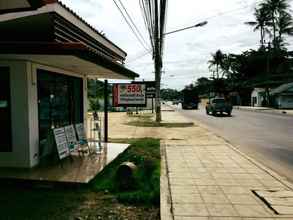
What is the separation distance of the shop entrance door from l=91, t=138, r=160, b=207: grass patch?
7.58 ft

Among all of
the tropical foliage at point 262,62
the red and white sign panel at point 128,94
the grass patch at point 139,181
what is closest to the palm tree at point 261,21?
the tropical foliage at point 262,62

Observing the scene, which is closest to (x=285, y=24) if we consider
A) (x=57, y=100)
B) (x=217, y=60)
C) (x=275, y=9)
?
(x=275, y=9)

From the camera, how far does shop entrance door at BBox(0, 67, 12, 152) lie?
6984mm

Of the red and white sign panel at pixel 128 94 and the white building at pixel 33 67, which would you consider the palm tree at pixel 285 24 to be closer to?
the red and white sign panel at pixel 128 94

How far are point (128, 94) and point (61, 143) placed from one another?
19.7 metres

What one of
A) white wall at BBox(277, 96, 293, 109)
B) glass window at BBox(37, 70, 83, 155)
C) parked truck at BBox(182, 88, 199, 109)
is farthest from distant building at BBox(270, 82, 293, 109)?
glass window at BBox(37, 70, 83, 155)

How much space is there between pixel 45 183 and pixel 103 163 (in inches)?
76.2

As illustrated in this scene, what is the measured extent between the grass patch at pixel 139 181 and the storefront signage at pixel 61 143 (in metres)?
1.03

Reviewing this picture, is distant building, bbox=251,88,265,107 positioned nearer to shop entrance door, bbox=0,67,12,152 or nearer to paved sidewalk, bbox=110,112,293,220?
paved sidewalk, bbox=110,112,293,220

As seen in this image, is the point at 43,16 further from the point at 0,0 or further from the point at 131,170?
the point at 131,170

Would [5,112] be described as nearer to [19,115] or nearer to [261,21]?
[19,115]

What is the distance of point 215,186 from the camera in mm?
6121

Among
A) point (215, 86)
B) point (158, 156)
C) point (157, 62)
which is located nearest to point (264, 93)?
point (215, 86)

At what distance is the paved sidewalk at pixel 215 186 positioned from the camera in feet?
15.5
